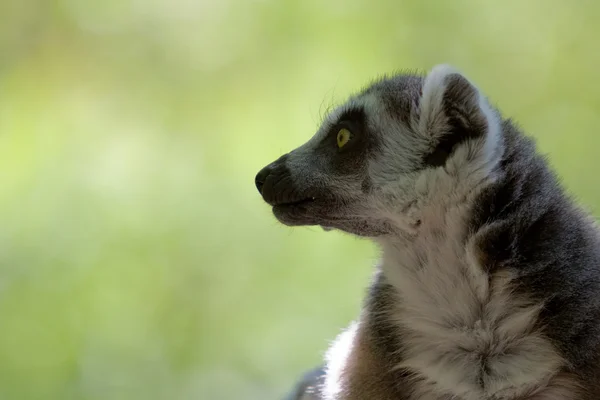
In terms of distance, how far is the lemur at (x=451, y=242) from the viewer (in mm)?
1350

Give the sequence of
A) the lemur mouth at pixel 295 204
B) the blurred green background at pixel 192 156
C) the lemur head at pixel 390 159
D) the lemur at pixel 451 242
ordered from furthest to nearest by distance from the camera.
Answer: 1. the blurred green background at pixel 192 156
2. the lemur mouth at pixel 295 204
3. the lemur head at pixel 390 159
4. the lemur at pixel 451 242

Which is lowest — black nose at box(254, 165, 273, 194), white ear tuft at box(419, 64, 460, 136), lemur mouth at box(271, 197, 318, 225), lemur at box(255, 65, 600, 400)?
lemur at box(255, 65, 600, 400)

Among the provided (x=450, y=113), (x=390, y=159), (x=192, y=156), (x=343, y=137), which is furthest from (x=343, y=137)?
(x=192, y=156)

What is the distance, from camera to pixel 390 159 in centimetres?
156

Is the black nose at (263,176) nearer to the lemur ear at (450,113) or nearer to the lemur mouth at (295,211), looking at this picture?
the lemur mouth at (295,211)

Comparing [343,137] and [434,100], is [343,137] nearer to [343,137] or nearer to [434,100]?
[343,137]

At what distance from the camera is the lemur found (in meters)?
1.35

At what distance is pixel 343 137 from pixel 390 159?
141 millimetres

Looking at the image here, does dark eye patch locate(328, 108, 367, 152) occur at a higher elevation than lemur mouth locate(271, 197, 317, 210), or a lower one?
higher

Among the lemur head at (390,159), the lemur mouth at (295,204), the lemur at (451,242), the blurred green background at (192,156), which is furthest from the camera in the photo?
the blurred green background at (192,156)

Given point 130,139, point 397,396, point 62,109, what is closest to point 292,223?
point 397,396

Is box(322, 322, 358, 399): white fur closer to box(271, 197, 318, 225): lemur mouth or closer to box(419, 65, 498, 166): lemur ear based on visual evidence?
box(271, 197, 318, 225): lemur mouth

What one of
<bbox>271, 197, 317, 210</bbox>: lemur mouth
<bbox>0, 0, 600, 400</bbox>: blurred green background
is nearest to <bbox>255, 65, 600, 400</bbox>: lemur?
<bbox>271, 197, 317, 210</bbox>: lemur mouth

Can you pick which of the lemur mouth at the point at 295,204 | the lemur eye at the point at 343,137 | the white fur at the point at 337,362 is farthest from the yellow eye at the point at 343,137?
the white fur at the point at 337,362
